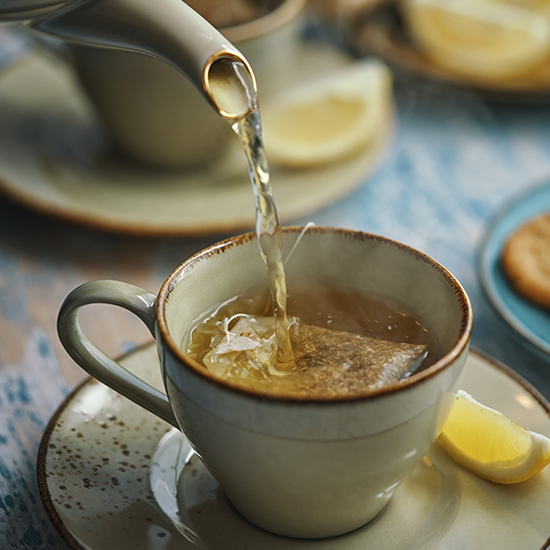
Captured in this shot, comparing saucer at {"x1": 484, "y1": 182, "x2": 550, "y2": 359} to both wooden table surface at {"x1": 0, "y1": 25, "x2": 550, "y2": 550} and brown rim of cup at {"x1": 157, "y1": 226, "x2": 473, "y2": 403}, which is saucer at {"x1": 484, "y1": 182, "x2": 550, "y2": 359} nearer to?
wooden table surface at {"x1": 0, "y1": 25, "x2": 550, "y2": 550}

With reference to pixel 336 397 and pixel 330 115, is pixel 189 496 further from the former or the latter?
pixel 330 115

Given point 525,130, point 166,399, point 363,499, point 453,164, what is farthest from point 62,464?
point 525,130

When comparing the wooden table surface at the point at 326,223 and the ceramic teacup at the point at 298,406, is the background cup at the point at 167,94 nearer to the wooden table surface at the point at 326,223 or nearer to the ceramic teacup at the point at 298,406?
the wooden table surface at the point at 326,223

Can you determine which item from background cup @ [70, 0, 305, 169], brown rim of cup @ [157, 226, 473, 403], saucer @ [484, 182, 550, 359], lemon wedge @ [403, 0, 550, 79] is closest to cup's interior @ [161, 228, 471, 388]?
brown rim of cup @ [157, 226, 473, 403]

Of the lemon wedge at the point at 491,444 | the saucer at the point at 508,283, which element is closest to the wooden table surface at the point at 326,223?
the saucer at the point at 508,283

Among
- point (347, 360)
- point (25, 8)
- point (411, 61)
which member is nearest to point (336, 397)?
point (347, 360)

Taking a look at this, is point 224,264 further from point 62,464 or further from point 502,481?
point 502,481
